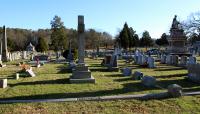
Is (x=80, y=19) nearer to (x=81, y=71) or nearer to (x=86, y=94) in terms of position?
(x=81, y=71)

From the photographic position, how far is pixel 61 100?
39.8 feet

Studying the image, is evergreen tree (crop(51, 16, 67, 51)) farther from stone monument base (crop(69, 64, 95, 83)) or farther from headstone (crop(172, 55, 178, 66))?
stone monument base (crop(69, 64, 95, 83))

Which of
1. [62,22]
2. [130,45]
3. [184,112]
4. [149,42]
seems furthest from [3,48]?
[149,42]

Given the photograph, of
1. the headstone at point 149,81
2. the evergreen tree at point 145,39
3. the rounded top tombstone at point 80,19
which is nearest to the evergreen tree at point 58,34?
the evergreen tree at point 145,39

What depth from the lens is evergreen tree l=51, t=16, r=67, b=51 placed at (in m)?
77.9

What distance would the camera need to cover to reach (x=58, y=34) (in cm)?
7806

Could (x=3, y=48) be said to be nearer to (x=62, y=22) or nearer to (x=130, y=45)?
(x=62, y=22)

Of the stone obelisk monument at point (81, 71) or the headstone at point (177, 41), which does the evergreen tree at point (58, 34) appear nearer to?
the headstone at point (177, 41)


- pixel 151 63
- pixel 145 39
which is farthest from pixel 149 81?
pixel 145 39

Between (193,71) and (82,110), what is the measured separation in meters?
8.98

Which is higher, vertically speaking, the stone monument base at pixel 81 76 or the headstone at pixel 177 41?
the headstone at pixel 177 41

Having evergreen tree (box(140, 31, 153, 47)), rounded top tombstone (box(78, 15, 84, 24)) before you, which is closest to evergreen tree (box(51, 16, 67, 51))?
evergreen tree (box(140, 31, 153, 47))

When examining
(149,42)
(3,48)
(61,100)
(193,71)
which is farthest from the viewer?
(149,42)

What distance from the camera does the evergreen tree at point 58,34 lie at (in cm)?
7788
